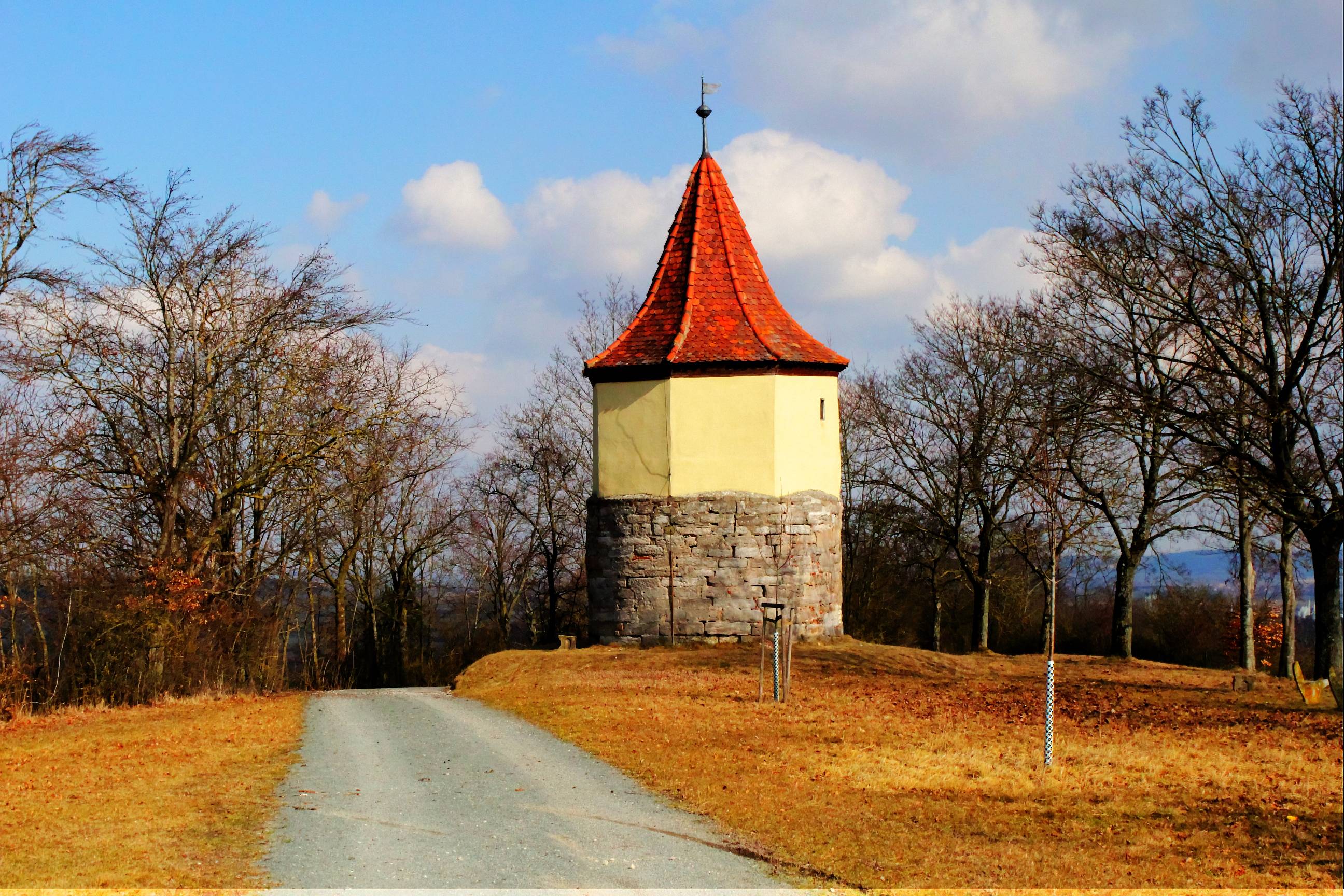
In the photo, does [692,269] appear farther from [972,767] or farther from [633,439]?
[972,767]

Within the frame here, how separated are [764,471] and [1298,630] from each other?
120ft

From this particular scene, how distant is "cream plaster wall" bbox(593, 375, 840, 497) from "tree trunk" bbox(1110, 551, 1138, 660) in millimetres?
8970

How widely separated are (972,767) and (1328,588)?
992 centimetres

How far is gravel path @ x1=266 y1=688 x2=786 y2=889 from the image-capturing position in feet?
26.1

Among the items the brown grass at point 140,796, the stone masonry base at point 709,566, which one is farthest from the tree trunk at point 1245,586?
the brown grass at point 140,796

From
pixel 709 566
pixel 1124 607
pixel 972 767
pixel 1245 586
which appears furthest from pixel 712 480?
pixel 972 767

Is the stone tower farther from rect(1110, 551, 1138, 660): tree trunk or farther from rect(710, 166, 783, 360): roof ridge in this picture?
rect(1110, 551, 1138, 660): tree trunk

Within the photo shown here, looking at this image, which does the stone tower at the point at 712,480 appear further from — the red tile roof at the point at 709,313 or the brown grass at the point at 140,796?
the brown grass at the point at 140,796

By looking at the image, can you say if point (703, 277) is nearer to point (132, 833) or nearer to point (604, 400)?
point (604, 400)

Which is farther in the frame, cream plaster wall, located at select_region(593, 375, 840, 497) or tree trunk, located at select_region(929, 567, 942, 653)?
tree trunk, located at select_region(929, 567, 942, 653)

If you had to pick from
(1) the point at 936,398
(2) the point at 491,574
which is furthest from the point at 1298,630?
(2) the point at 491,574

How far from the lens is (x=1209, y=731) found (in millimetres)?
14648

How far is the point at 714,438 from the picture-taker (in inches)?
945

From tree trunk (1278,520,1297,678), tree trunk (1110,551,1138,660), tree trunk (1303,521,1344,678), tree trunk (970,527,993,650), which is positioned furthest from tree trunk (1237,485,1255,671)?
tree trunk (970,527,993,650)
